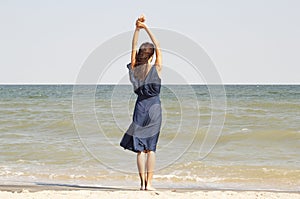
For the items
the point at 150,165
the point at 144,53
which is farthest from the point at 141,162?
the point at 144,53

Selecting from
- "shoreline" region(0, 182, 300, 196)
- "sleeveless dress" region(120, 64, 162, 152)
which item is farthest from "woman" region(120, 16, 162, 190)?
"shoreline" region(0, 182, 300, 196)

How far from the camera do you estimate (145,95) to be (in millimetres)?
6238

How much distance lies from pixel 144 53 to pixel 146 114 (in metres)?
0.68

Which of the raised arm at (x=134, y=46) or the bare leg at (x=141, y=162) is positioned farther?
the bare leg at (x=141, y=162)

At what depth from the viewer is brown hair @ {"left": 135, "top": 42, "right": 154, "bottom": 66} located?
6.16 metres

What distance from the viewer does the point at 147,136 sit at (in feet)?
20.8

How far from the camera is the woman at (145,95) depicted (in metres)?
6.17

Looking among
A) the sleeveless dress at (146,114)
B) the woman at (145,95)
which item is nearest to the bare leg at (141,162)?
the woman at (145,95)

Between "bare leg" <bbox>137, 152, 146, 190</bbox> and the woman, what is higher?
the woman

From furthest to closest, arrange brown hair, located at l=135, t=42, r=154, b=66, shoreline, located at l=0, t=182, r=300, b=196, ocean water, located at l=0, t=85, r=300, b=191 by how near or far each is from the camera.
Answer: ocean water, located at l=0, t=85, r=300, b=191 < shoreline, located at l=0, t=182, r=300, b=196 < brown hair, located at l=135, t=42, r=154, b=66

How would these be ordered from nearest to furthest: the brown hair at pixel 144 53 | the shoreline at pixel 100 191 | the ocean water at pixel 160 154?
the brown hair at pixel 144 53, the shoreline at pixel 100 191, the ocean water at pixel 160 154

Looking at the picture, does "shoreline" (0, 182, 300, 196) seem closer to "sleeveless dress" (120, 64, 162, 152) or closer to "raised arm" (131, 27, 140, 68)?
"sleeveless dress" (120, 64, 162, 152)

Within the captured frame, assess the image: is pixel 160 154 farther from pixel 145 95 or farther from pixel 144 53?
pixel 144 53

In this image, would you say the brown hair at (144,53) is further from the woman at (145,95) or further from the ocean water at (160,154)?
the ocean water at (160,154)
